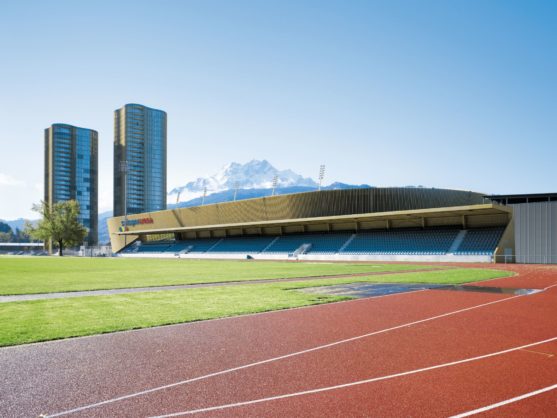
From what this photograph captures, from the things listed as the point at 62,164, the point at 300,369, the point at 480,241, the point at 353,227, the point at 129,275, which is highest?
the point at 62,164

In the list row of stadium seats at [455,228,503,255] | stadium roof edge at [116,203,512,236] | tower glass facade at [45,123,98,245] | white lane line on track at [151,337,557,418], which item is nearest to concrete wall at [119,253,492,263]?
row of stadium seats at [455,228,503,255]

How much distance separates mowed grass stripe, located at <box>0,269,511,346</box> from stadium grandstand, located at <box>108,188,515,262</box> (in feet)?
124

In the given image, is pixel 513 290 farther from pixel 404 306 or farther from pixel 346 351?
pixel 346 351

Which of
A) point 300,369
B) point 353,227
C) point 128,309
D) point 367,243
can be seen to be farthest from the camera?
Answer: point 353,227

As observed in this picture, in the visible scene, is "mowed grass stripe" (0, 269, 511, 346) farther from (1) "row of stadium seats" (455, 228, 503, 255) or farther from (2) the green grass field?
(1) "row of stadium seats" (455, 228, 503, 255)

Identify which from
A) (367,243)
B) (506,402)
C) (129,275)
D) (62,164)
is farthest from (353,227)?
(62,164)

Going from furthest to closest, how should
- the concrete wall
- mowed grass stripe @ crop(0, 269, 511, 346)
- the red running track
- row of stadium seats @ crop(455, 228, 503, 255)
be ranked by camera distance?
row of stadium seats @ crop(455, 228, 503, 255) → the concrete wall → mowed grass stripe @ crop(0, 269, 511, 346) → the red running track

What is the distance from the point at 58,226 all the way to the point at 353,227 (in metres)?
78.8

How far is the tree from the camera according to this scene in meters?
109

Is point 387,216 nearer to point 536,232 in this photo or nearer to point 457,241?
point 457,241

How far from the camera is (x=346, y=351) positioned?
859 cm

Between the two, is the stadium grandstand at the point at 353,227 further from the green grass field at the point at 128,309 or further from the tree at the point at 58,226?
the green grass field at the point at 128,309

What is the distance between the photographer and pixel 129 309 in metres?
14.1

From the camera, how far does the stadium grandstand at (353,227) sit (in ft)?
170
